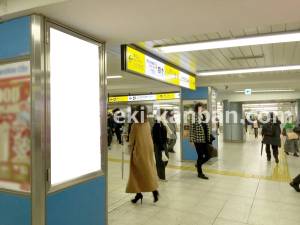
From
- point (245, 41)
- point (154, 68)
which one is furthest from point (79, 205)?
point (245, 41)

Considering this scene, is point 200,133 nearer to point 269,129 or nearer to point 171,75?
point 171,75

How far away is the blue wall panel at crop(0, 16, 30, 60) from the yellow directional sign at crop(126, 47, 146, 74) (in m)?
1.61

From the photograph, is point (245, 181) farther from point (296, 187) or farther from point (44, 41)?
point (44, 41)

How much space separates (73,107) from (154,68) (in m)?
2.31

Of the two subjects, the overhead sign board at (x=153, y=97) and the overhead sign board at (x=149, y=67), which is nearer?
the overhead sign board at (x=149, y=67)

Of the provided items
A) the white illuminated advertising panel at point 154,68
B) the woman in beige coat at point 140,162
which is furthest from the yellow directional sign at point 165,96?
the woman in beige coat at point 140,162

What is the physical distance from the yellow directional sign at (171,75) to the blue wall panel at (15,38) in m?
3.30

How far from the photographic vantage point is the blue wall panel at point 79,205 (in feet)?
7.89

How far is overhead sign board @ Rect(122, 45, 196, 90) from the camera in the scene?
372cm

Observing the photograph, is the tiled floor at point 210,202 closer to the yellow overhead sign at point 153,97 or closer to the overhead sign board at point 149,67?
the overhead sign board at point 149,67

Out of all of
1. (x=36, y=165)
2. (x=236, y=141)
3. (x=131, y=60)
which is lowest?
(x=236, y=141)

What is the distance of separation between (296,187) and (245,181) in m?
1.07

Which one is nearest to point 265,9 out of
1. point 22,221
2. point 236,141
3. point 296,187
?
point 22,221

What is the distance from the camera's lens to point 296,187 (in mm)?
4758
